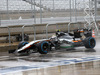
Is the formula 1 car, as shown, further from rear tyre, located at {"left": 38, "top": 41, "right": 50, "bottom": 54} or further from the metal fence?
the metal fence

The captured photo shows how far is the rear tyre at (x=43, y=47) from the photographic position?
12.9 m

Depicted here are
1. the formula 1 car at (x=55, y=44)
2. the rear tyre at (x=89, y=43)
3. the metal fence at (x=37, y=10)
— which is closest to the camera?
the formula 1 car at (x=55, y=44)

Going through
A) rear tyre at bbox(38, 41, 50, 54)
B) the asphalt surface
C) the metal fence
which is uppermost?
the metal fence

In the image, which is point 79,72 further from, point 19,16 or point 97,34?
point 97,34

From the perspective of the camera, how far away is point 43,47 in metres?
13.1

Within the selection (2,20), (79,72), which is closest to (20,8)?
(2,20)

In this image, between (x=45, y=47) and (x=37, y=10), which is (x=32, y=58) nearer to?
(x=45, y=47)

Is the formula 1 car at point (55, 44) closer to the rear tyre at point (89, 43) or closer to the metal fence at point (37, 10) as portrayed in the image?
the rear tyre at point (89, 43)

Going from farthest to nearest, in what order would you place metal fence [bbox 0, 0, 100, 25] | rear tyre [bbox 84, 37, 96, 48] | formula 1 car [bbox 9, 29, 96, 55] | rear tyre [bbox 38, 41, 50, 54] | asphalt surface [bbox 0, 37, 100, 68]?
metal fence [bbox 0, 0, 100, 25], rear tyre [bbox 84, 37, 96, 48], formula 1 car [bbox 9, 29, 96, 55], rear tyre [bbox 38, 41, 50, 54], asphalt surface [bbox 0, 37, 100, 68]

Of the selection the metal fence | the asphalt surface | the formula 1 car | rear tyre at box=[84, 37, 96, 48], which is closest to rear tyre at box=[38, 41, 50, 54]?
the formula 1 car

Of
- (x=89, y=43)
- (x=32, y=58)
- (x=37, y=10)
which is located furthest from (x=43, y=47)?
(x=37, y=10)

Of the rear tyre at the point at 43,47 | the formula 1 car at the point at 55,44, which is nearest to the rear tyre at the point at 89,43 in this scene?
the formula 1 car at the point at 55,44

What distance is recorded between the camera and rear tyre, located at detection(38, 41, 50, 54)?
12.9 meters

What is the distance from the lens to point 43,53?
13.3 metres
